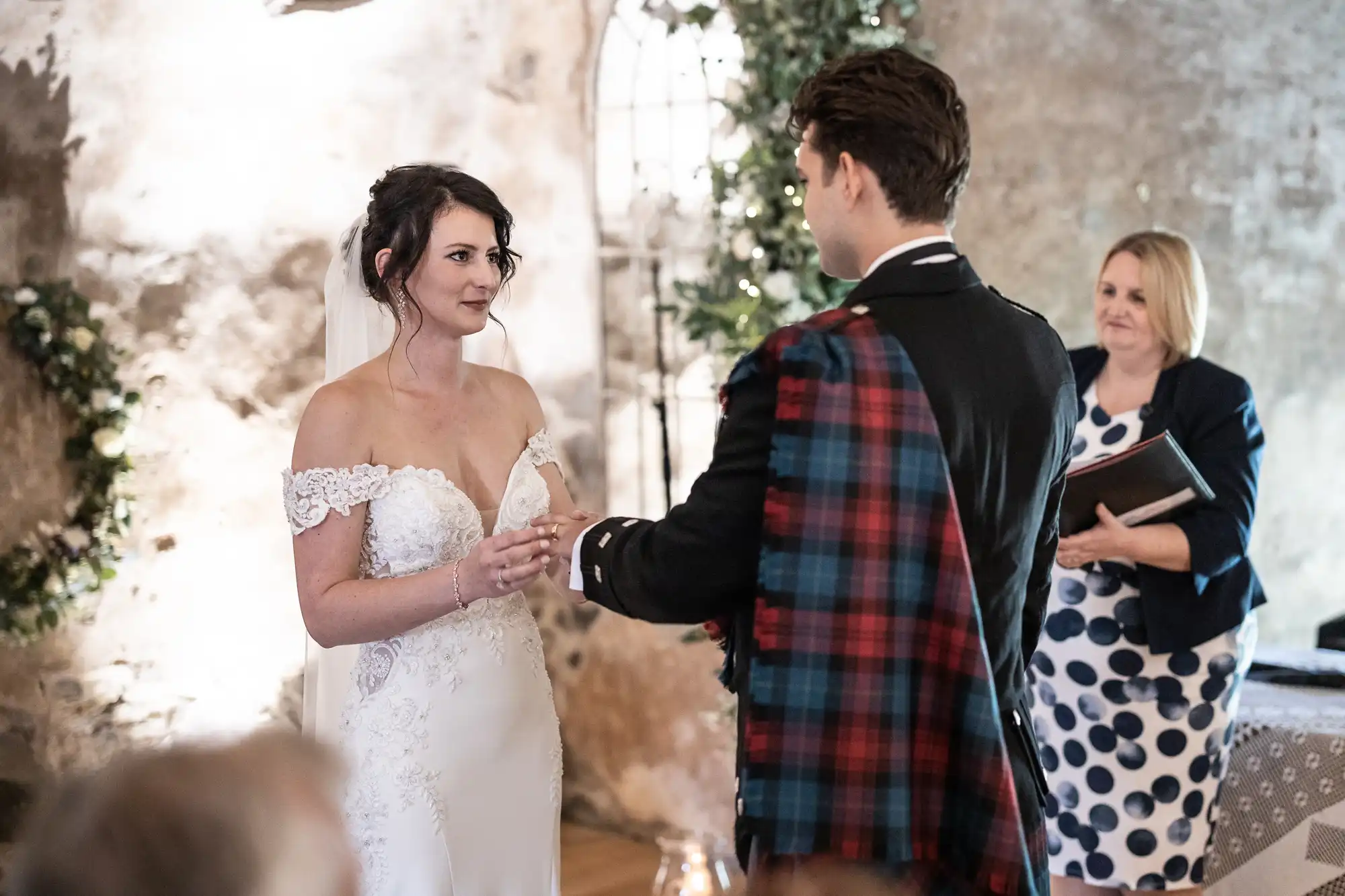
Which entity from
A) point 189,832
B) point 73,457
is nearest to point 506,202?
point 73,457

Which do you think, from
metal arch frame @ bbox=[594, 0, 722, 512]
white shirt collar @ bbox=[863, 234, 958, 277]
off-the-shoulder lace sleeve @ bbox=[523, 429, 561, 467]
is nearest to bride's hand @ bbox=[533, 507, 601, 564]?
off-the-shoulder lace sleeve @ bbox=[523, 429, 561, 467]

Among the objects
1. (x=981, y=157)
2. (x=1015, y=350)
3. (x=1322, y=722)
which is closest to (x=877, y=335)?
(x=1015, y=350)

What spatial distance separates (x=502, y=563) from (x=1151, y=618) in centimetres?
174

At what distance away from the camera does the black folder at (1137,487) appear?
10.1ft

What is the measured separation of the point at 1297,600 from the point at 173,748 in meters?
4.75

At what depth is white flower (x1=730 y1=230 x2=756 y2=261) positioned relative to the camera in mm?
4277

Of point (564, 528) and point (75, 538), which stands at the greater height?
point (564, 528)

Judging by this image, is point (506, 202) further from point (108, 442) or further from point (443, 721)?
point (443, 721)

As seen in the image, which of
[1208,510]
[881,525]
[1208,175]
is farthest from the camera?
[1208,175]

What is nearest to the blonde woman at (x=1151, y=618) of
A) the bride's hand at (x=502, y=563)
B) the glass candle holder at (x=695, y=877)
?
Answer: the glass candle holder at (x=695, y=877)

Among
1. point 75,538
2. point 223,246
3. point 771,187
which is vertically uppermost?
point 771,187

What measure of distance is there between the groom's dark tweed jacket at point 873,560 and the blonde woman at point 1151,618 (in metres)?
1.33

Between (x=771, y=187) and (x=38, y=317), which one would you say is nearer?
(x=771, y=187)

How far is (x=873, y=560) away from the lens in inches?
76.0
